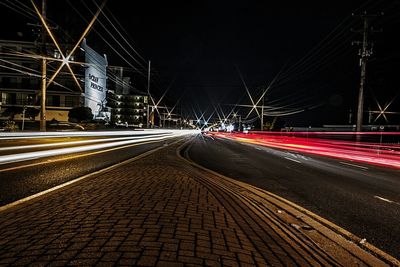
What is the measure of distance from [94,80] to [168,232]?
73135 mm

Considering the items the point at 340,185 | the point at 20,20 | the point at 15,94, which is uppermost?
the point at 20,20

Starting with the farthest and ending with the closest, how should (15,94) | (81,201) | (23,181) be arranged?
(15,94) < (23,181) < (81,201)

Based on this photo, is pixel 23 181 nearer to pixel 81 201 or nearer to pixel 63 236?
pixel 81 201

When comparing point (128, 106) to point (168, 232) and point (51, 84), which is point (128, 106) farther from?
point (168, 232)

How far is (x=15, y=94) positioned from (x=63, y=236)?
6786cm

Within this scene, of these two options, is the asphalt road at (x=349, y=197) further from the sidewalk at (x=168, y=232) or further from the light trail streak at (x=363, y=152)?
the light trail streak at (x=363, y=152)

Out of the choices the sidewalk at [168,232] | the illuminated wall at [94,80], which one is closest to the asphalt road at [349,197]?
the sidewalk at [168,232]

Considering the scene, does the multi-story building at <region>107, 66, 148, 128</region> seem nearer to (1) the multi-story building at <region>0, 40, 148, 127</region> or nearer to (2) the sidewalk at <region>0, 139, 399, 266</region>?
(1) the multi-story building at <region>0, 40, 148, 127</region>

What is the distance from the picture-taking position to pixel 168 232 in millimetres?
3889

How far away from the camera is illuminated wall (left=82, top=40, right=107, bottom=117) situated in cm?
6643

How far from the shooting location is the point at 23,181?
8.38 m

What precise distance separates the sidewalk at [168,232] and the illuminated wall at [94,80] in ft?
208

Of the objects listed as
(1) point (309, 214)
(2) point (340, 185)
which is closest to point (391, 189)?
(2) point (340, 185)

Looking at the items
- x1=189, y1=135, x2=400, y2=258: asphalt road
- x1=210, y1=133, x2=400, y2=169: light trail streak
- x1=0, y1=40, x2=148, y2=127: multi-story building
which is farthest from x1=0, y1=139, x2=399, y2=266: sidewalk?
x1=0, y1=40, x2=148, y2=127: multi-story building
